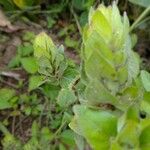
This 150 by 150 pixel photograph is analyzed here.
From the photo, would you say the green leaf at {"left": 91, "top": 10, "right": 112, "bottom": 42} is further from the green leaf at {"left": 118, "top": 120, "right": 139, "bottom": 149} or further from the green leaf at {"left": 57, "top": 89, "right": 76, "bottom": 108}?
the green leaf at {"left": 57, "top": 89, "right": 76, "bottom": 108}

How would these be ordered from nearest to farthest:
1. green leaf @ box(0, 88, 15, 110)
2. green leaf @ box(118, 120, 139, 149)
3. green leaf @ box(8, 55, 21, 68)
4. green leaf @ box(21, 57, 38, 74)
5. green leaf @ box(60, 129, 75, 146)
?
green leaf @ box(118, 120, 139, 149) → green leaf @ box(60, 129, 75, 146) → green leaf @ box(21, 57, 38, 74) → green leaf @ box(0, 88, 15, 110) → green leaf @ box(8, 55, 21, 68)

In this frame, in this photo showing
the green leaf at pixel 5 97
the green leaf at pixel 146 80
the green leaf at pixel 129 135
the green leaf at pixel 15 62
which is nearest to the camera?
the green leaf at pixel 129 135

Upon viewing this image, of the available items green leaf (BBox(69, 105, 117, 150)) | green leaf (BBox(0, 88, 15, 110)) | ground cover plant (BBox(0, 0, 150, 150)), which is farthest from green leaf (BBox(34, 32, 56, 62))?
green leaf (BBox(0, 88, 15, 110))

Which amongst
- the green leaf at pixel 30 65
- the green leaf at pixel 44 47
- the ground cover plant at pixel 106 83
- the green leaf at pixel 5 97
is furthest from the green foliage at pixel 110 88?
the green leaf at pixel 5 97

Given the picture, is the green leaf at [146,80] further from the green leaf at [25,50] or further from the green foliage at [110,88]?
the green leaf at [25,50]

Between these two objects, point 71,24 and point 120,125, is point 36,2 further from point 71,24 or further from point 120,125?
point 120,125

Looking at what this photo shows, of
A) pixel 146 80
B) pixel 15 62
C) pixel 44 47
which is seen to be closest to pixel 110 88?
pixel 146 80
